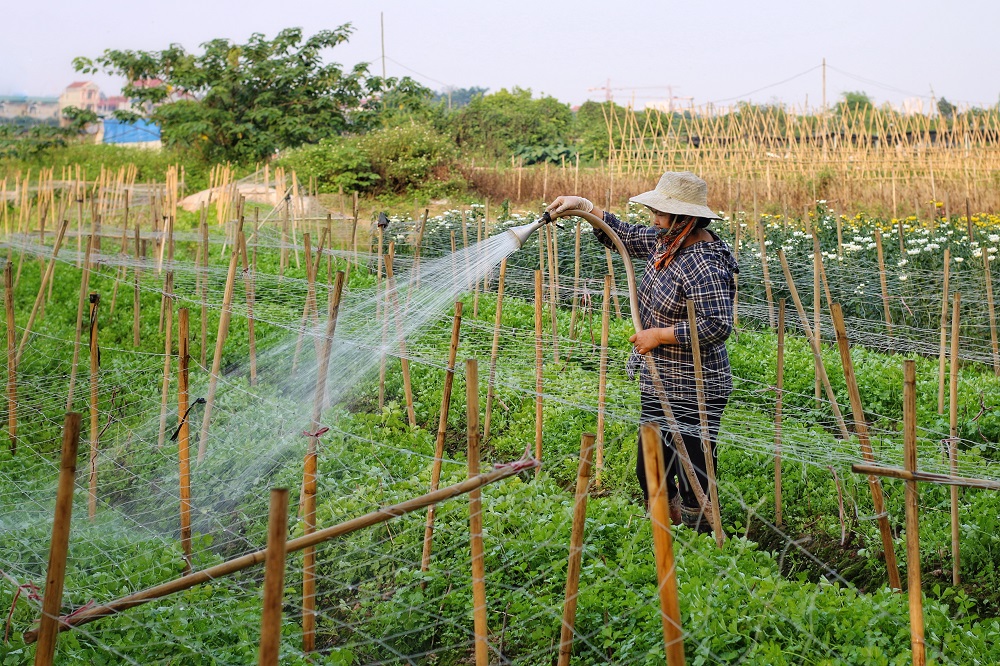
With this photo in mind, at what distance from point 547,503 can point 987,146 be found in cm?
2017

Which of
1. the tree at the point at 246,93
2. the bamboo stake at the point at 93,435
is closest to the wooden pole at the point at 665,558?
the bamboo stake at the point at 93,435

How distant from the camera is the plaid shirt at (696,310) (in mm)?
3926

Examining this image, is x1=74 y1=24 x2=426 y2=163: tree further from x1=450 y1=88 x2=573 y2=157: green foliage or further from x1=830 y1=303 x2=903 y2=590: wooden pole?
x1=830 y1=303 x2=903 y2=590: wooden pole

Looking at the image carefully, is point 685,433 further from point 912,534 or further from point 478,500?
point 478,500

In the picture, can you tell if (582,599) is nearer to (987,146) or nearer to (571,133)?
(987,146)

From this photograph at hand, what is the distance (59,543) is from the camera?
2.25m

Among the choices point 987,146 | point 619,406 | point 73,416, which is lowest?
point 619,406

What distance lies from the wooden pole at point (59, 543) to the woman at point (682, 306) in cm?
225

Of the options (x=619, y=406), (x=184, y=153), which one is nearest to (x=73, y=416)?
(x=619, y=406)

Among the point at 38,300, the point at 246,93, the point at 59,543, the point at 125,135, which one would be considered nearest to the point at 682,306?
the point at 59,543

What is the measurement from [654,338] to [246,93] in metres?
24.5

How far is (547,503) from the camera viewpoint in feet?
13.1

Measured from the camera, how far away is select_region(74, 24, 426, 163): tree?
989 inches

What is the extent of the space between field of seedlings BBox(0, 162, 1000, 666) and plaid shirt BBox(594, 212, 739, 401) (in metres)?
0.30
